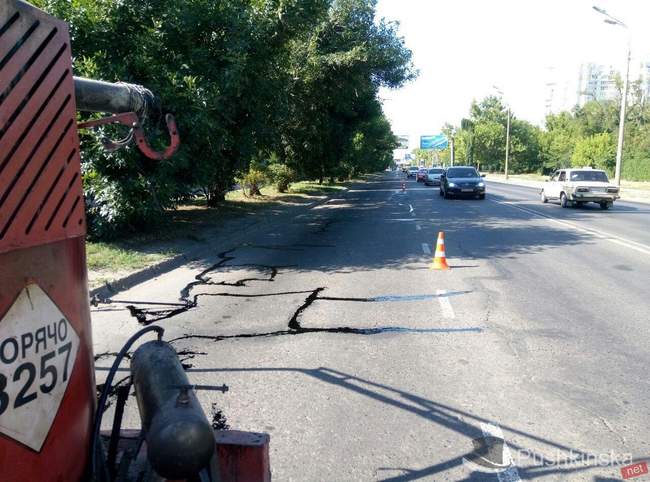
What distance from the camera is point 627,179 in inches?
2395

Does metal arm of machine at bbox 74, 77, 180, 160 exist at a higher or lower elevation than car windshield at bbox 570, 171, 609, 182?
higher

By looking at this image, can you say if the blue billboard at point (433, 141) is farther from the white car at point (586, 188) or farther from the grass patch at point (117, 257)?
the grass patch at point (117, 257)

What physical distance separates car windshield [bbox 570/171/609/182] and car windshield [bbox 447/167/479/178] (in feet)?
25.7

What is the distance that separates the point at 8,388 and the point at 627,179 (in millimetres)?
68601

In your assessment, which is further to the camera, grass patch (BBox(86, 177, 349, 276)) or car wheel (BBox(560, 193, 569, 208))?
car wheel (BBox(560, 193, 569, 208))

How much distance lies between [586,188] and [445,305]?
18453mm

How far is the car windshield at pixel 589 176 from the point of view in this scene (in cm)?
2332

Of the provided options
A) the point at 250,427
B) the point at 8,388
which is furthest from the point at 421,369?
the point at 8,388

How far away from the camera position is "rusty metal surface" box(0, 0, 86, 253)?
4.97 ft

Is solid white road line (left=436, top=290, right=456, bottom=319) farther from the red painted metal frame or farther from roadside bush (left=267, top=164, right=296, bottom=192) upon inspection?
roadside bush (left=267, top=164, right=296, bottom=192)

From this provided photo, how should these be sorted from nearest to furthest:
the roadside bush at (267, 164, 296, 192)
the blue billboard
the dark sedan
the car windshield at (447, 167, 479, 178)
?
the roadside bush at (267, 164, 296, 192)
the dark sedan
the car windshield at (447, 167, 479, 178)
the blue billboard

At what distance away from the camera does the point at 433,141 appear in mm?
107125

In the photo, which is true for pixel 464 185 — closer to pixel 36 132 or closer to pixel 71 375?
pixel 71 375

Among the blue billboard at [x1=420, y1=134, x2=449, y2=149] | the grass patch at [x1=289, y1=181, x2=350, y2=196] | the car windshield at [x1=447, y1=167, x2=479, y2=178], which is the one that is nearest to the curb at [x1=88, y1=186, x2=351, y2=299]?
the grass patch at [x1=289, y1=181, x2=350, y2=196]
